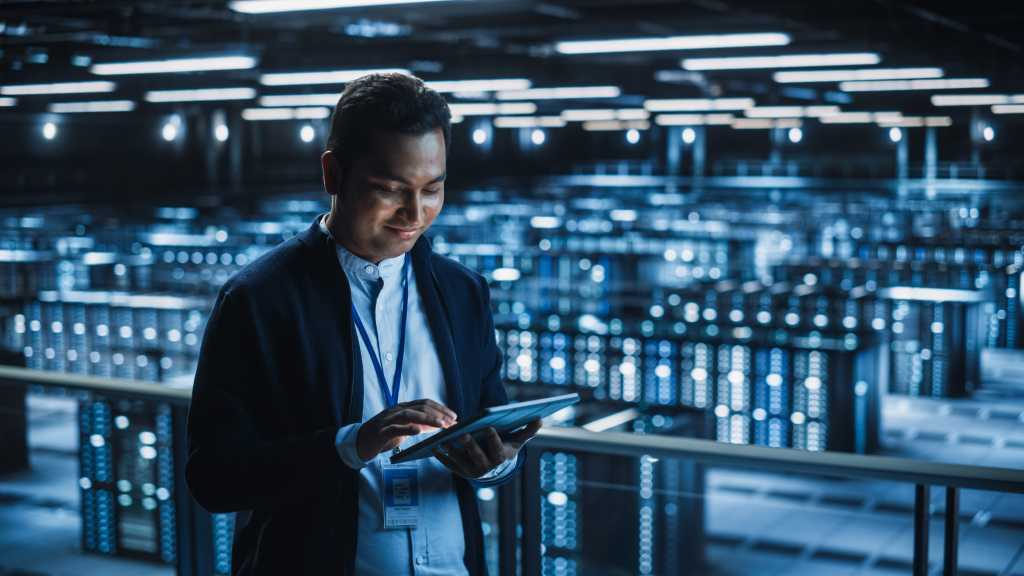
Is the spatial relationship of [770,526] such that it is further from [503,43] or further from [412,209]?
[503,43]

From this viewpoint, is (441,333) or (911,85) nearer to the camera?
(441,333)

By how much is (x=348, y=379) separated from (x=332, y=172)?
322 mm

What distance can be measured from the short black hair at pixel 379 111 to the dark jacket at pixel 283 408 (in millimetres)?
178

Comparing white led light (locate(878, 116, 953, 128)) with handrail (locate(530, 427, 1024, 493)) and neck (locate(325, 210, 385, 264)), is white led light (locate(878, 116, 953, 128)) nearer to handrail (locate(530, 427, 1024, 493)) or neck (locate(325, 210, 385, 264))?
handrail (locate(530, 427, 1024, 493))

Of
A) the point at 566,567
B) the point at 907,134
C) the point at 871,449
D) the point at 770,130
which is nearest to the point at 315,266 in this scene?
the point at 566,567

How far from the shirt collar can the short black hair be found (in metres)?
0.15

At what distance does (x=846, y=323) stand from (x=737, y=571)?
611cm

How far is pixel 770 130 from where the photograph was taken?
34906 mm

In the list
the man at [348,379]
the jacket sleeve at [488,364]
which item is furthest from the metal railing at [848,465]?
the man at [348,379]

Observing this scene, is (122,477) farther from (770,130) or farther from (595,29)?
(770,130)

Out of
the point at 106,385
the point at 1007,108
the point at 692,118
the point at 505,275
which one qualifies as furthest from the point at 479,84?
the point at 692,118

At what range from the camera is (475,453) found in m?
1.65

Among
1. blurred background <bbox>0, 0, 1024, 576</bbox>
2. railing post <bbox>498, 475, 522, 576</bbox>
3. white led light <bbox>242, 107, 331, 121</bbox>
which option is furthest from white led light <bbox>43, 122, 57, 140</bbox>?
railing post <bbox>498, 475, 522, 576</bbox>

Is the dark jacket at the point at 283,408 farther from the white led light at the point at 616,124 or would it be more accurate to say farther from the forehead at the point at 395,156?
the white led light at the point at 616,124
